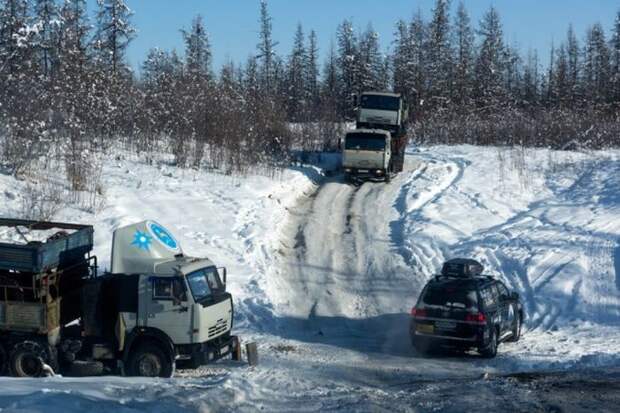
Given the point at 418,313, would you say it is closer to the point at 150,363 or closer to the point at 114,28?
the point at 150,363

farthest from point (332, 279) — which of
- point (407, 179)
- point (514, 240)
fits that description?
point (407, 179)

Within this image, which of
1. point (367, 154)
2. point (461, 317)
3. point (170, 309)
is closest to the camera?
point (170, 309)

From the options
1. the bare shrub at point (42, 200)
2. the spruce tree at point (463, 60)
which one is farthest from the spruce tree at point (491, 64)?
the bare shrub at point (42, 200)

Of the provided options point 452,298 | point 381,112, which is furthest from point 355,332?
point 381,112

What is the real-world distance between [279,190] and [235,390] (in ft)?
64.2

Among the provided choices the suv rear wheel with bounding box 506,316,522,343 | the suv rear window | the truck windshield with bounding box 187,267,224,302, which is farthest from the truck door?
the suv rear wheel with bounding box 506,316,522,343

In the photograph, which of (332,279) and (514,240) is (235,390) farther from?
(514,240)

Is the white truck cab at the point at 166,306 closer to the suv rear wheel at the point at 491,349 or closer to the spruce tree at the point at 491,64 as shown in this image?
the suv rear wheel at the point at 491,349

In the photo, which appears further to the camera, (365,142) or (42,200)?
(365,142)

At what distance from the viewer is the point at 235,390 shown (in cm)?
1122

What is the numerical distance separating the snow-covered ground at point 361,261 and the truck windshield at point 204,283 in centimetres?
143

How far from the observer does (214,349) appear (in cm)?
1457

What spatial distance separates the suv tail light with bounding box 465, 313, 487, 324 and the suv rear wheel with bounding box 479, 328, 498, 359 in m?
0.35

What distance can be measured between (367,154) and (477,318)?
1867 cm
